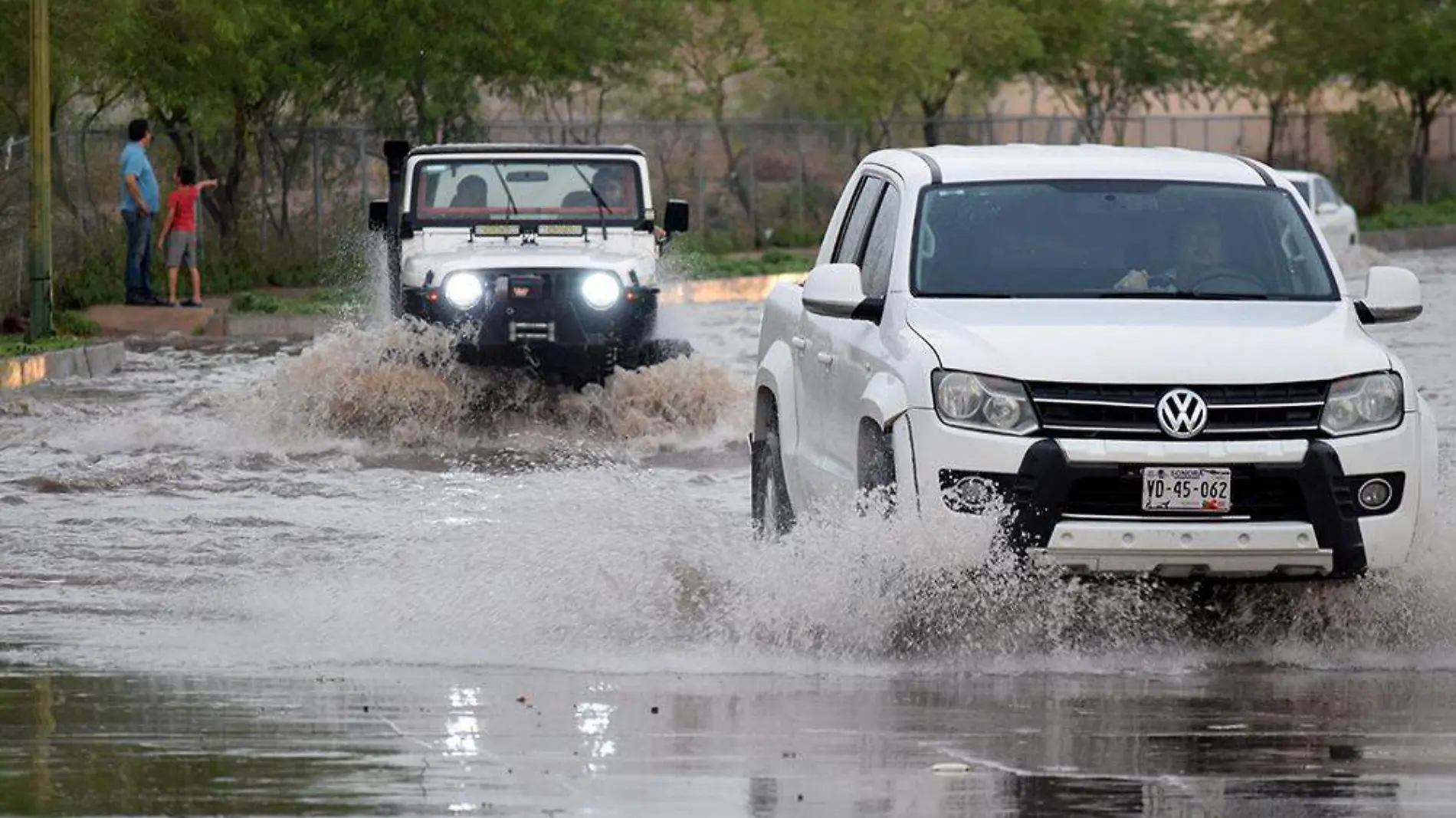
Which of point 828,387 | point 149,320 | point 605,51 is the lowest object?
point 149,320

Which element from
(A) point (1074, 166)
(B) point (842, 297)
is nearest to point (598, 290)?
(A) point (1074, 166)

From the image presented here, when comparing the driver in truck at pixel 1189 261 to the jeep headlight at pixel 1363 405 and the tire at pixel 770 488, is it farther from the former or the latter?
the tire at pixel 770 488

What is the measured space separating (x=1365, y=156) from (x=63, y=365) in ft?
128

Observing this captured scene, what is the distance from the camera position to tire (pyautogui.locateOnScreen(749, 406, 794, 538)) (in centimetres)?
1193

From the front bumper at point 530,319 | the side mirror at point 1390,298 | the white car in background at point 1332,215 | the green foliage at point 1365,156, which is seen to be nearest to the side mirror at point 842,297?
the side mirror at point 1390,298

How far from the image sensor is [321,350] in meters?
20.5

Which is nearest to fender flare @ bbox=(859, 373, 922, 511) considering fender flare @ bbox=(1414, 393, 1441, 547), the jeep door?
the jeep door

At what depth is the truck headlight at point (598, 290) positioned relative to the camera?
20062mm

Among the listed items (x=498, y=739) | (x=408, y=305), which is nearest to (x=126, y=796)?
(x=498, y=739)

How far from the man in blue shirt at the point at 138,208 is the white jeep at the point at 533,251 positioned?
1018cm

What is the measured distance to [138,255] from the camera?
32.0 meters

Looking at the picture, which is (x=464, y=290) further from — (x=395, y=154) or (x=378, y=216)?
(x=395, y=154)

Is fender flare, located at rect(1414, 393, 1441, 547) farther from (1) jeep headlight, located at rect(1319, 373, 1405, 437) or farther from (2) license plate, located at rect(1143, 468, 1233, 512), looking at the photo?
(2) license plate, located at rect(1143, 468, 1233, 512)

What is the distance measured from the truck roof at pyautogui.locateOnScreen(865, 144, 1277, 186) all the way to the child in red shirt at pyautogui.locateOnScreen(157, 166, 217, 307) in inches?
832
